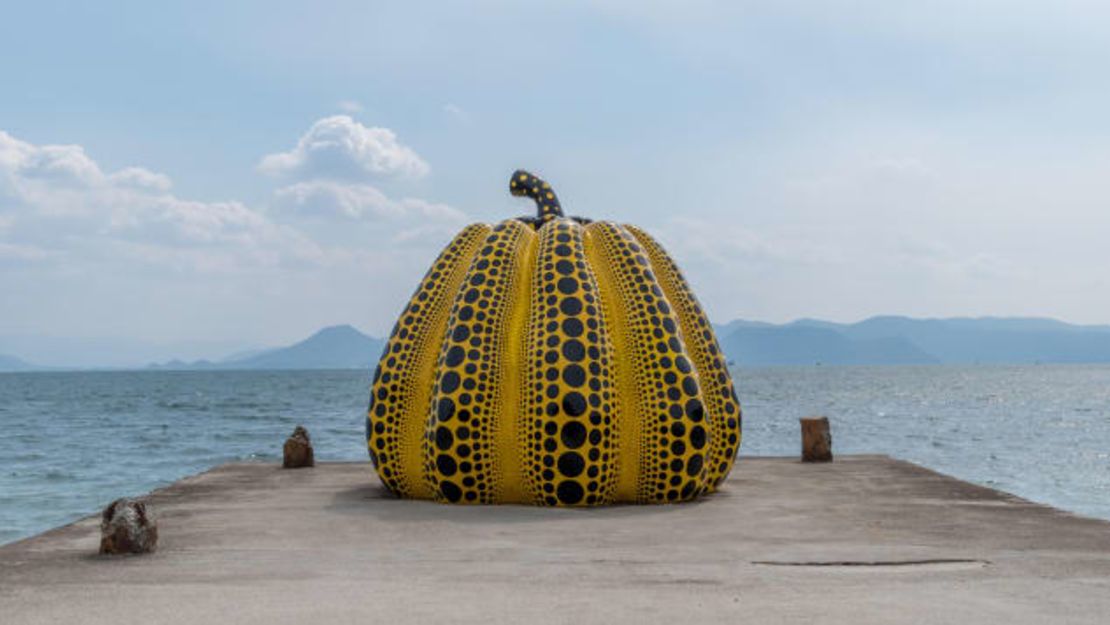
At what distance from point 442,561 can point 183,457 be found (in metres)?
26.5

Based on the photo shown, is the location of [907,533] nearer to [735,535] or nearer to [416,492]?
[735,535]

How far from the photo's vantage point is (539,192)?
1302 cm

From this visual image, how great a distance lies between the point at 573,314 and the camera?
10.6m

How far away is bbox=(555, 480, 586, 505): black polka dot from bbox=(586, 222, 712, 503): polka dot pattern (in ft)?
1.87

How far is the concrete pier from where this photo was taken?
6398mm

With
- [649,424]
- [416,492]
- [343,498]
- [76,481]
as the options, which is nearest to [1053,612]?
[649,424]

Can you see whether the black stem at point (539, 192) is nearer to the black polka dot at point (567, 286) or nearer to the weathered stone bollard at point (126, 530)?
the black polka dot at point (567, 286)

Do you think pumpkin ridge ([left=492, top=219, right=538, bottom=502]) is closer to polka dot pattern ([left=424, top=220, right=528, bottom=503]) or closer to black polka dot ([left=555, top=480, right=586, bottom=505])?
polka dot pattern ([left=424, top=220, right=528, bottom=503])

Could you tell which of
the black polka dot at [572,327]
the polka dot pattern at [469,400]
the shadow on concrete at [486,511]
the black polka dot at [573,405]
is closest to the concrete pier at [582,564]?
the shadow on concrete at [486,511]

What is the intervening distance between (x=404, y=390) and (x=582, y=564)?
3.79 m

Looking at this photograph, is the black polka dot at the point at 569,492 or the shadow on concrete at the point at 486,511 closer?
the shadow on concrete at the point at 486,511

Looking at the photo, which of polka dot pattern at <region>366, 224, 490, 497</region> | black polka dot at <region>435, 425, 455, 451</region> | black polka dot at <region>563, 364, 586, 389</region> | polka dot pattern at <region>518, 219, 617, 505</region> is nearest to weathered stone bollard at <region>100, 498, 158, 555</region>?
black polka dot at <region>435, 425, 455, 451</region>

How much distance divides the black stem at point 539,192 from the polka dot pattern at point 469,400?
7.18 ft

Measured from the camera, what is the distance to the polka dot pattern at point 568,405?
10148 millimetres
